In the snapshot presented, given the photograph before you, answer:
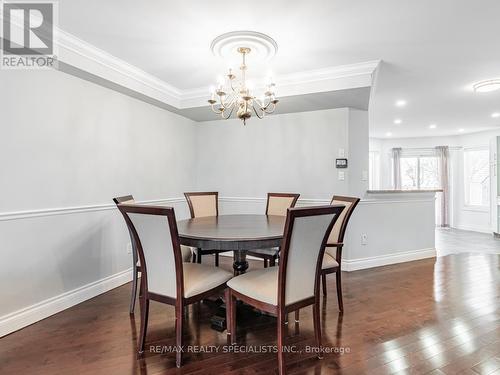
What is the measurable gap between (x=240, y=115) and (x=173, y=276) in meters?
1.44

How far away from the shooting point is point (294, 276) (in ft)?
5.59

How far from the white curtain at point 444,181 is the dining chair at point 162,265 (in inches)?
297

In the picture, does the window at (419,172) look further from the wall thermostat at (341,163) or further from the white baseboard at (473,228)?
the wall thermostat at (341,163)

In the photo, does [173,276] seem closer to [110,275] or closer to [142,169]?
[110,275]

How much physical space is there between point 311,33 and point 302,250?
1.73m

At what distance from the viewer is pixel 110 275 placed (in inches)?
120

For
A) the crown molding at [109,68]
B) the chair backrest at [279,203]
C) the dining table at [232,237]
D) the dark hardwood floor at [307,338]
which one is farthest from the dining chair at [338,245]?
the crown molding at [109,68]

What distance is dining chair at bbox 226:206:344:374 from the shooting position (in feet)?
5.32

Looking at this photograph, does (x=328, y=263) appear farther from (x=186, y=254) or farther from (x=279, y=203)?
(x=186, y=254)

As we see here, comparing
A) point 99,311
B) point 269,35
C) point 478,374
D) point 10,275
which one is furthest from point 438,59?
point 10,275

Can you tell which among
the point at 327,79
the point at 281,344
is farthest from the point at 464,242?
the point at 281,344

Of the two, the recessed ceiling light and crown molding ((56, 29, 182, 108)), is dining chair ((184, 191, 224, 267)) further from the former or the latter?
the recessed ceiling light

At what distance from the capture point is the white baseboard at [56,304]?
214cm

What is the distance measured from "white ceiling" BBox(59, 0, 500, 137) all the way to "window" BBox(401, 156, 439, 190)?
4740 mm
